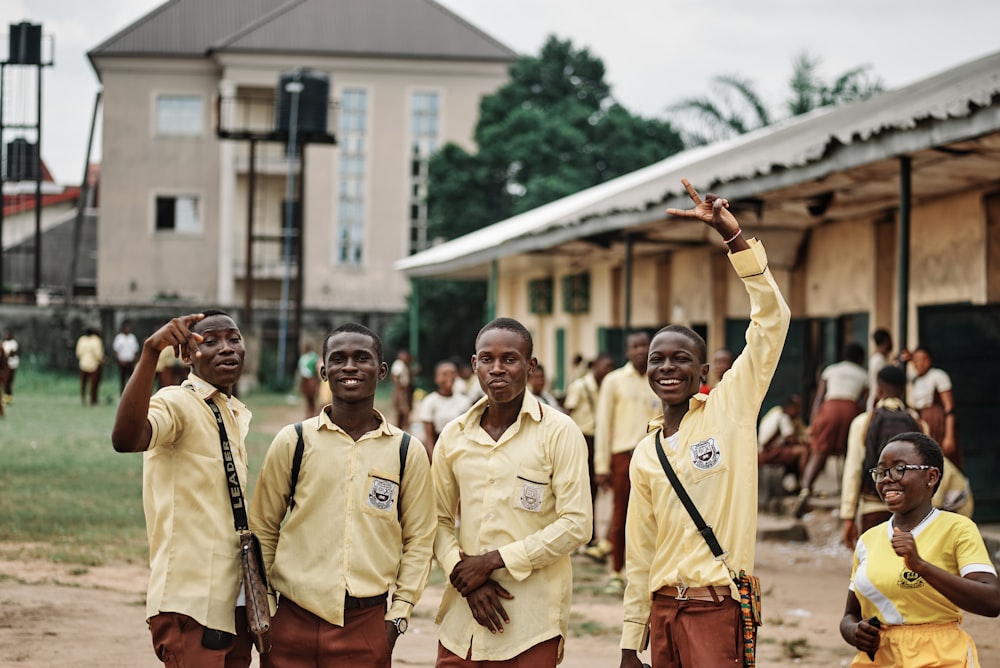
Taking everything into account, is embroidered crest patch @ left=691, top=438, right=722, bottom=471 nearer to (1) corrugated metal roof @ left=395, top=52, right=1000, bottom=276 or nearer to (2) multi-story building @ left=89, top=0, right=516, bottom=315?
(1) corrugated metal roof @ left=395, top=52, right=1000, bottom=276

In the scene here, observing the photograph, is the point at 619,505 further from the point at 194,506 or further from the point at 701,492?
the point at 194,506

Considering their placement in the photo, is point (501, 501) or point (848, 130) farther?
point (848, 130)

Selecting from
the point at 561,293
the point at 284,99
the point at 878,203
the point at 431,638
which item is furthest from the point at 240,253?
the point at 431,638

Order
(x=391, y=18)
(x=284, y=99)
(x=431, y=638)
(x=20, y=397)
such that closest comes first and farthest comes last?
(x=431, y=638) → (x=20, y=397) → (x=284, y=99) → (x=391, y=18)

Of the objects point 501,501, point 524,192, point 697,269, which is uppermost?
point 524,192

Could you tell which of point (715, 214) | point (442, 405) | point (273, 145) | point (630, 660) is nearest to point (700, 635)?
point (630, 660)

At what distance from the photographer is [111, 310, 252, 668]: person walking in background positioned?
409 cm

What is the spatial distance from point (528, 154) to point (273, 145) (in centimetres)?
1212

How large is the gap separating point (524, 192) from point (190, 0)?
Answer: 17.7m

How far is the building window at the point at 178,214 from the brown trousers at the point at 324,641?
141 feet

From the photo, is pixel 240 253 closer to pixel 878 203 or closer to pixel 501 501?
pixel 878 203

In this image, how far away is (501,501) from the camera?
434 cm

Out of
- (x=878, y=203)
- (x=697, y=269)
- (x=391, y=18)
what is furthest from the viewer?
(x=391, y=18)

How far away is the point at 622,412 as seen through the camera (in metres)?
9.62
